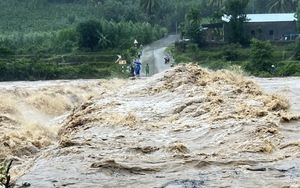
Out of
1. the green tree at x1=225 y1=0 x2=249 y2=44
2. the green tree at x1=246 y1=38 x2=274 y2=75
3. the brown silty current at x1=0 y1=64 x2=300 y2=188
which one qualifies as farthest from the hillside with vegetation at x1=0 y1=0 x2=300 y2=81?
the brown silty current at x1=0 y1=64 x2=300 y2=188

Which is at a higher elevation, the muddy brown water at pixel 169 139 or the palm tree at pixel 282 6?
the palm tree at pixel 282 6

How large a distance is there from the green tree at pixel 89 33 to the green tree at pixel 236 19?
8.23 m

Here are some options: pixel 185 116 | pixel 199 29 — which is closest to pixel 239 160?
pixel 185 116

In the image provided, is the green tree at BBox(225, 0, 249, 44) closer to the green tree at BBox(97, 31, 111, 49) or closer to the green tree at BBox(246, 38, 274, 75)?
the green tree at BBox(97, 31, 111, 49)

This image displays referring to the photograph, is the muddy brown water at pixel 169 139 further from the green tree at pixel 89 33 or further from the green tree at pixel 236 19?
the green tree at pixel 236 19

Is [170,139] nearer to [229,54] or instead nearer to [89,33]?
[229,54]

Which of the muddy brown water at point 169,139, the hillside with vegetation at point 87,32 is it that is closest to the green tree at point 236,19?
the hillside with vegetation at point 87,32

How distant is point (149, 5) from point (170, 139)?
43607 millimetres

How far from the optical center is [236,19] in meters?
40.4

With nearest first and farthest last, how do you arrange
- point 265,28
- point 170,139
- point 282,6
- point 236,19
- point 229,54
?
point 170,139, point 229,54, point 236,19, point 265,28, point 282,6

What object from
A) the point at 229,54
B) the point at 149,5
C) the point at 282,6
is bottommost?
the point at 229,54

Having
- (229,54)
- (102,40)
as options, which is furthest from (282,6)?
(102,40)

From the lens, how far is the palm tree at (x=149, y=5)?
176ft

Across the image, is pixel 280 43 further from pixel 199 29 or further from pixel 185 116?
pixel 185 116
